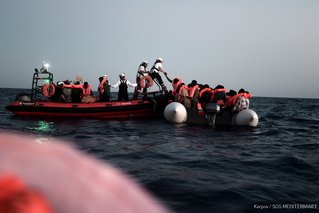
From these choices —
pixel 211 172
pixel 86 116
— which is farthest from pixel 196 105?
pixel 211 172

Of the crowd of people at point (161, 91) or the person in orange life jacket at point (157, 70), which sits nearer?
the crowd of people at point (161, 91)

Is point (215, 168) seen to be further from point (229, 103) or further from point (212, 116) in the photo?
point (229, 103)

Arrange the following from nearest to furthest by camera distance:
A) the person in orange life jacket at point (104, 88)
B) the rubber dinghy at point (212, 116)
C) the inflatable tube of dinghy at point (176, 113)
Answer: the rubber dinghy at point (212, 116)
the inflatable tube of dinghy at point (176, 113)
the person in orange life jacket at point (104, 88)

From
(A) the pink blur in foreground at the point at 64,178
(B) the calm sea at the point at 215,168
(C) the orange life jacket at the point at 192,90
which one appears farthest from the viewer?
(C) the orange life jacket at the point at 192,90

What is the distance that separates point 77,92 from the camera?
17094mm

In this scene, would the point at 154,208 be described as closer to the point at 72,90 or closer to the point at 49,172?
the point at 49,172

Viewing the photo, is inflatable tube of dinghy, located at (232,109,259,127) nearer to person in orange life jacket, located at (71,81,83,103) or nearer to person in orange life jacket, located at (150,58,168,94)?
person in orange life jacket, located at (150,58,168,94)

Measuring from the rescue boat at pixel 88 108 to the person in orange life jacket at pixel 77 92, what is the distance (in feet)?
1.47

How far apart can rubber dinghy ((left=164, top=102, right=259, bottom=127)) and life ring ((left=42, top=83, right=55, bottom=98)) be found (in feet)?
22.7

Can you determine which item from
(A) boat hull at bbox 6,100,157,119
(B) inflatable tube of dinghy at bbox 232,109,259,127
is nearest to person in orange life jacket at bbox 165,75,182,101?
(A) boat hull at bbox 6,100,157,119

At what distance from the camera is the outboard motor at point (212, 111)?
47.6 ft

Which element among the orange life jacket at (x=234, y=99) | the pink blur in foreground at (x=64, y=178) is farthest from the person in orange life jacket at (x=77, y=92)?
the pink blur in foreground at (x=64, y=178)

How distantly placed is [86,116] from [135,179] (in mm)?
12326

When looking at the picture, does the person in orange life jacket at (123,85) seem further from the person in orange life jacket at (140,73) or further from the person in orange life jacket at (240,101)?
the person in orange life jacket at (240,101)
